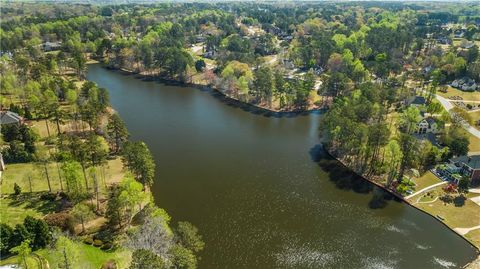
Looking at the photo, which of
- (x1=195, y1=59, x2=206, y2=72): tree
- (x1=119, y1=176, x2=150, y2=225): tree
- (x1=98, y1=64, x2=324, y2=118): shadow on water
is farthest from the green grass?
(x1=195, y1=59, x2=206, y2=72): tree

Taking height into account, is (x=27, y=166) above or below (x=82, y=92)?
below

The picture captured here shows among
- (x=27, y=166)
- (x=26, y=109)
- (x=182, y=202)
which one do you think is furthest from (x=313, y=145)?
(x=26, y=109)

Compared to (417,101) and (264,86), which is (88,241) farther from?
(417,101)

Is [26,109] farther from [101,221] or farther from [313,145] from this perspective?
[313,145]

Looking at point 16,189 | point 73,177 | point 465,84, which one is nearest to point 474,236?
point 73,177

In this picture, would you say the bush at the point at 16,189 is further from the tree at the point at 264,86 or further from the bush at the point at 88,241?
the tree at the point at 264,86

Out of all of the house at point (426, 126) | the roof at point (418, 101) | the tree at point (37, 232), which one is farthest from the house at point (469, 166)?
the tree at point (37, 232)

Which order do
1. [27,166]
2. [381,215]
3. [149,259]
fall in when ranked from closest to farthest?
1. [149,259]
2. [381,215]
3. [27,166]
